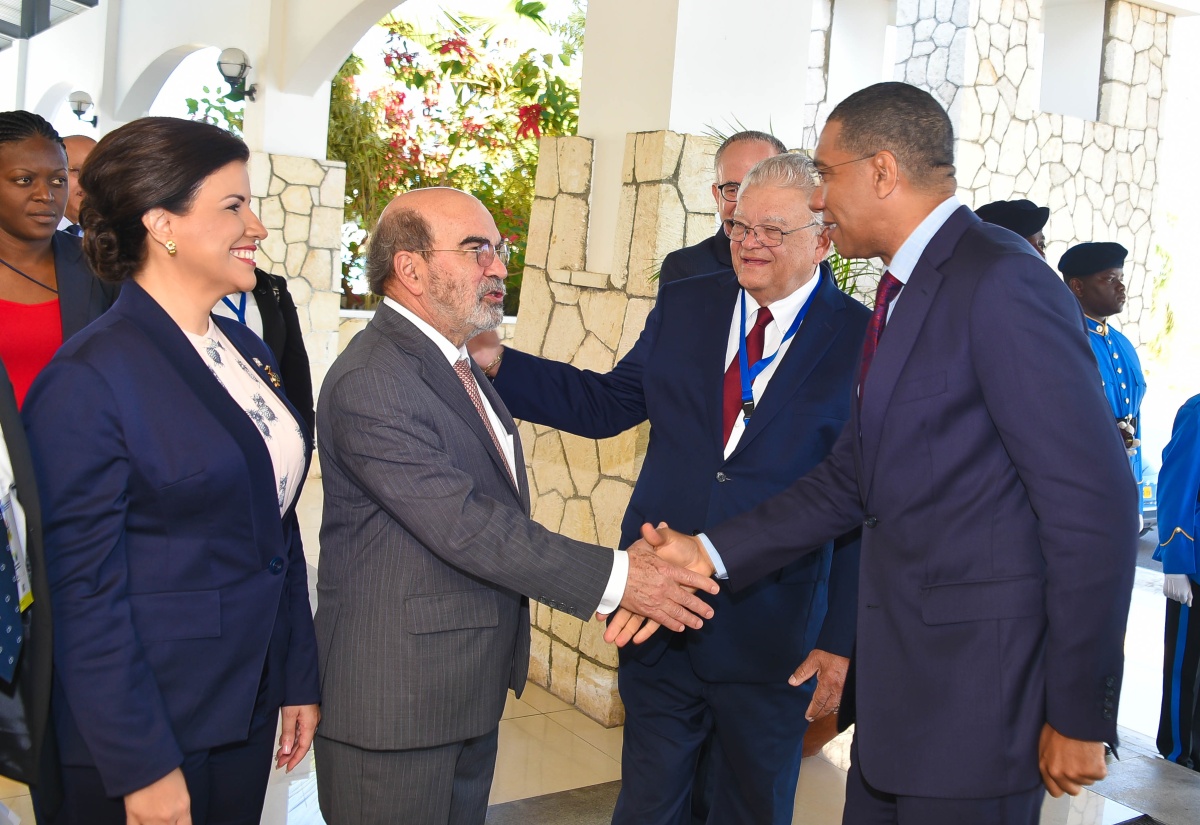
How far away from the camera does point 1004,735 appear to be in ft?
5.88

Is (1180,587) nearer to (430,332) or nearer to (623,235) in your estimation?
(623,235)

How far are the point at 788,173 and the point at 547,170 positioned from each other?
223cm

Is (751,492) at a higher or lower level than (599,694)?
higher

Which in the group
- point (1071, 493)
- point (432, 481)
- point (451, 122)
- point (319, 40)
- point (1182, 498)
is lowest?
point (1182, 498)

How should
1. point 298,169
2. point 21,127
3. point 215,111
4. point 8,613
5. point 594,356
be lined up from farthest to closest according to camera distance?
point 215,111, point 298,169, point 594,356, point 21,127, point 8,613

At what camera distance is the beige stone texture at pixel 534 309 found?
15.2 ft

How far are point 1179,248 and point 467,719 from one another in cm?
1357

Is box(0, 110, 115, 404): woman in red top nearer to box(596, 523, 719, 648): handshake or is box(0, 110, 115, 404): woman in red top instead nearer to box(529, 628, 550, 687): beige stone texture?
box(596, 523, 719, 648): handshake

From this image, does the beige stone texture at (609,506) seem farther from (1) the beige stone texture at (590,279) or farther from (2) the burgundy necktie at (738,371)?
(2) the burgundy necktie at (738,371)

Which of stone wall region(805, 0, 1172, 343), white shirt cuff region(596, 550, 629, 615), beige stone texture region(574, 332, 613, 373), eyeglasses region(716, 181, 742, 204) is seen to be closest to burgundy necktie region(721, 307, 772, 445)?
white shirt cuff region(596, 550, 629, 615)

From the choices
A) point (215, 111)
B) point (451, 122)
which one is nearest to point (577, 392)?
point (215, 111)

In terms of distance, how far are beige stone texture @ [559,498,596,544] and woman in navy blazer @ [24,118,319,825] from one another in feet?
7.96

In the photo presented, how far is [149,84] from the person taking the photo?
1116cm

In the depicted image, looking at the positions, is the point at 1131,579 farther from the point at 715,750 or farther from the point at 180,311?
the point at 180,311
